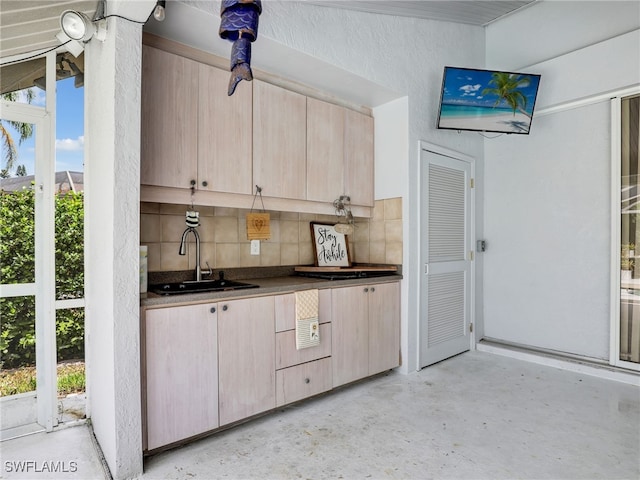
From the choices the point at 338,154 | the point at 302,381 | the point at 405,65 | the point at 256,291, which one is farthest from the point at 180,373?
the point at 405,65

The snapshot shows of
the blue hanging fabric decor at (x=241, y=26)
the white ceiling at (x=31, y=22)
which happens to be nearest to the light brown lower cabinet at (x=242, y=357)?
the blue hanging fabric decor at (x=241, y=26)

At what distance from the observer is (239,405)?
215cm

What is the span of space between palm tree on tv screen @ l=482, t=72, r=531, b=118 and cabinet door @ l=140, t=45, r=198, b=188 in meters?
2.41

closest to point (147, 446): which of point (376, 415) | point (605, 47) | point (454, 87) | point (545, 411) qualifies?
point (376, 415)

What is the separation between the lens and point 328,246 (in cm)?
325

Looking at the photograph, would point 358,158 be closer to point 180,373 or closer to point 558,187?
point 558,187

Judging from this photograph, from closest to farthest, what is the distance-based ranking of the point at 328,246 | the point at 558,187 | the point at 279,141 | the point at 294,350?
the point at 294,350 → the point at 279,141 → the point at 328,246 → the point at 558,187

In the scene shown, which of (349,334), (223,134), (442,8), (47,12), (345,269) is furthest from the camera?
(442,8)

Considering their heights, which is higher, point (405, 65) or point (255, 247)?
point (405, 65)

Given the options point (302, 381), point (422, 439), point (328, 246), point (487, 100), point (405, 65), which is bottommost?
point (422, 439)

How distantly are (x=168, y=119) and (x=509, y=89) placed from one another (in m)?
2.75

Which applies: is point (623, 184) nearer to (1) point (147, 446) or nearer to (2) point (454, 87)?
(2) point (454, 87)

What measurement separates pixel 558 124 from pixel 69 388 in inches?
171

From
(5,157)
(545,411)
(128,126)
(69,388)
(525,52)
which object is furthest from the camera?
(525,52)
